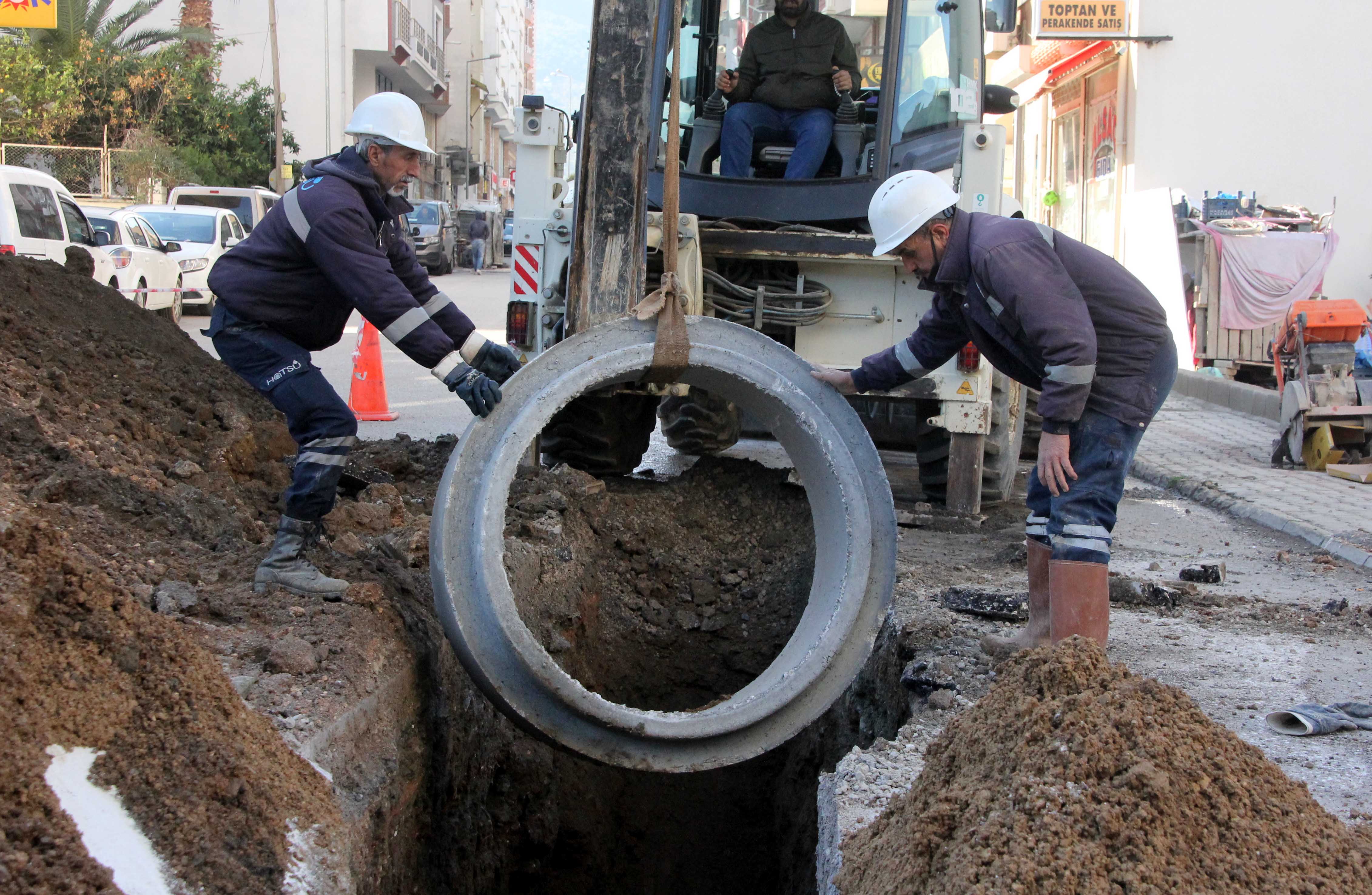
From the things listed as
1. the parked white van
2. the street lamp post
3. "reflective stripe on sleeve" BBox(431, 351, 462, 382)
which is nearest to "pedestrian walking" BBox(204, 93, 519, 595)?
"reflective stripe on sleeve" BBox(431, 351, 462, 382)

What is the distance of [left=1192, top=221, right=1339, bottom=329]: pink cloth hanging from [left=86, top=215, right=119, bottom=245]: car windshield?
12.4 metres

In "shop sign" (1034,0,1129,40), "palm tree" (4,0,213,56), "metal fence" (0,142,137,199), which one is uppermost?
"palm tree" (4,0,213,56)

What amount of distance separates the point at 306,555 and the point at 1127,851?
2.81 metres

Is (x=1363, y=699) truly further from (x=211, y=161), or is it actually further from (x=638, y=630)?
(x=211, y=161)

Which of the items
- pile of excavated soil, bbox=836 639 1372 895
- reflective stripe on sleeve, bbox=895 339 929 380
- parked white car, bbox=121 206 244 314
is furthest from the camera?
parked white car, bbox=121 206 244 314

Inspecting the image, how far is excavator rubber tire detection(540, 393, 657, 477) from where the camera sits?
20.0 ft

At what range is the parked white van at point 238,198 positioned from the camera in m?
21.0

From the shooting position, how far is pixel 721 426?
22.0ft

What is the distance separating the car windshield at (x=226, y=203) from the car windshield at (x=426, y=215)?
6.35m

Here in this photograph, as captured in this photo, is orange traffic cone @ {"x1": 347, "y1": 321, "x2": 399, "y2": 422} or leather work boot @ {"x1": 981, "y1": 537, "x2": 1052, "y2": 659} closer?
leather work boot @ {"x1": 981, "y1": 537, "x2": 1052, "y2": 659}

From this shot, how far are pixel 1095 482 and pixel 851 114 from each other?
3411 millimetres

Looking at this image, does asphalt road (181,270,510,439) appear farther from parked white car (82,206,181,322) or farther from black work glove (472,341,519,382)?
black work glove (472,341,519,382)

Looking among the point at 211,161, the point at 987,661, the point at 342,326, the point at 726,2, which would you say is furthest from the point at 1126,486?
the point at 211,161

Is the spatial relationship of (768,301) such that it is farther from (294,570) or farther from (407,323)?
(294,570)
